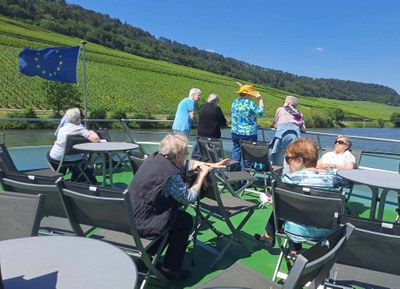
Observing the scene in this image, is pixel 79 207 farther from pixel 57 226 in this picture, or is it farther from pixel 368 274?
pixel 368 274

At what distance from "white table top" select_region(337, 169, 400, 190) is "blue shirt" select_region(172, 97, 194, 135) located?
2937mm

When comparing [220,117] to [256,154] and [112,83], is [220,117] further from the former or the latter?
[112,83]

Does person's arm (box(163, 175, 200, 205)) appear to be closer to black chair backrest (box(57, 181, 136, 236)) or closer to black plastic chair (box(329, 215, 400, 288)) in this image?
black chair backrest (box(57, 181, 136, 236))

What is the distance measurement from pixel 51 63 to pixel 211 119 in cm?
344

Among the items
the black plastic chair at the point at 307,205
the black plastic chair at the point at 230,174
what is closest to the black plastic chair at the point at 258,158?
the black plastic chair at the point at 230,174

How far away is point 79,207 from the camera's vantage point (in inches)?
89.2

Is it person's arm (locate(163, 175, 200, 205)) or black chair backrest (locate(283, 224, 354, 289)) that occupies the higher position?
black chair backrest (locate(283, 224, 354, 289))

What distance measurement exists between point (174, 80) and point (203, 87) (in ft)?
19.1

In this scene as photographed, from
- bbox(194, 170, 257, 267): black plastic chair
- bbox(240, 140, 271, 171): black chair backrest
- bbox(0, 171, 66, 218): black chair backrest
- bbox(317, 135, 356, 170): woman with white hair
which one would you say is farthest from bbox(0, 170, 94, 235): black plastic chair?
bbox(240, 140, 271, 171): black chair backrest

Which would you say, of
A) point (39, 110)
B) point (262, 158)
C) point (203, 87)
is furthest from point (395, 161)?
point (203, 87)

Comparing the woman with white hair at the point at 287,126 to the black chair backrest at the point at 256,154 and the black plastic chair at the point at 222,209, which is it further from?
the black plastic chair at the point at 222,209

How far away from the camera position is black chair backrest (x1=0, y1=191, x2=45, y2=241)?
1773 mm

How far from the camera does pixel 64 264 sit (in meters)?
1.39

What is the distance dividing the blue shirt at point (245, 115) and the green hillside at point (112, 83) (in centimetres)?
4002
